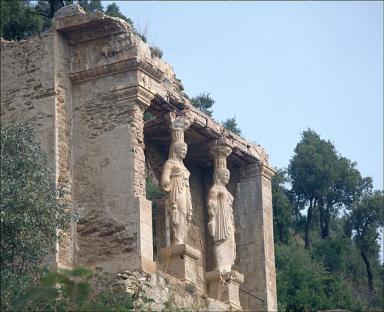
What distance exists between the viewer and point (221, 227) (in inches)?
871

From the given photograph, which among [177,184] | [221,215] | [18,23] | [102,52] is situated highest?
[18,23]

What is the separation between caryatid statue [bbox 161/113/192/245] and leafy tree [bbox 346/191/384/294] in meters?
18.4

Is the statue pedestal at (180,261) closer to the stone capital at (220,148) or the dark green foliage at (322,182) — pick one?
the stone capital at (220,148)

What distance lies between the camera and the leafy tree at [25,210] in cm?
1758

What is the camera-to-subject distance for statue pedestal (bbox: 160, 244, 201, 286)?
20.4 meters

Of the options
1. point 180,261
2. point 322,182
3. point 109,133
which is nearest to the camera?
point 109,133

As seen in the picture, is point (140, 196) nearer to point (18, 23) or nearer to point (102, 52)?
point (102, 52)

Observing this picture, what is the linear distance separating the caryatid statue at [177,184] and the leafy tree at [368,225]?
18.4 meters

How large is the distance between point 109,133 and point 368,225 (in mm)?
20203

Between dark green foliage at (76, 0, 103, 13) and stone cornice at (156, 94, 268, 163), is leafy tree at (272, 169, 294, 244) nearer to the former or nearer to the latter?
dark green foliage at (76, 0, 103, 13)

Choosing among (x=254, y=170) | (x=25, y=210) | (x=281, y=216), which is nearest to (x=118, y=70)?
(x=25, y=210)

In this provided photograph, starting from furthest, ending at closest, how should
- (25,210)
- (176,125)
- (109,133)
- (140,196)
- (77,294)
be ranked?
(176,125)
(109,133)
(140,196)
(25,210)
(77,294)

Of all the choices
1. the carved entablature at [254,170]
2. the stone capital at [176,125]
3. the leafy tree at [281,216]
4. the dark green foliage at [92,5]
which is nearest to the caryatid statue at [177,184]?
the stone capital at [176,125]

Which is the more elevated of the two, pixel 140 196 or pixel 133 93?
pixel 133 93
